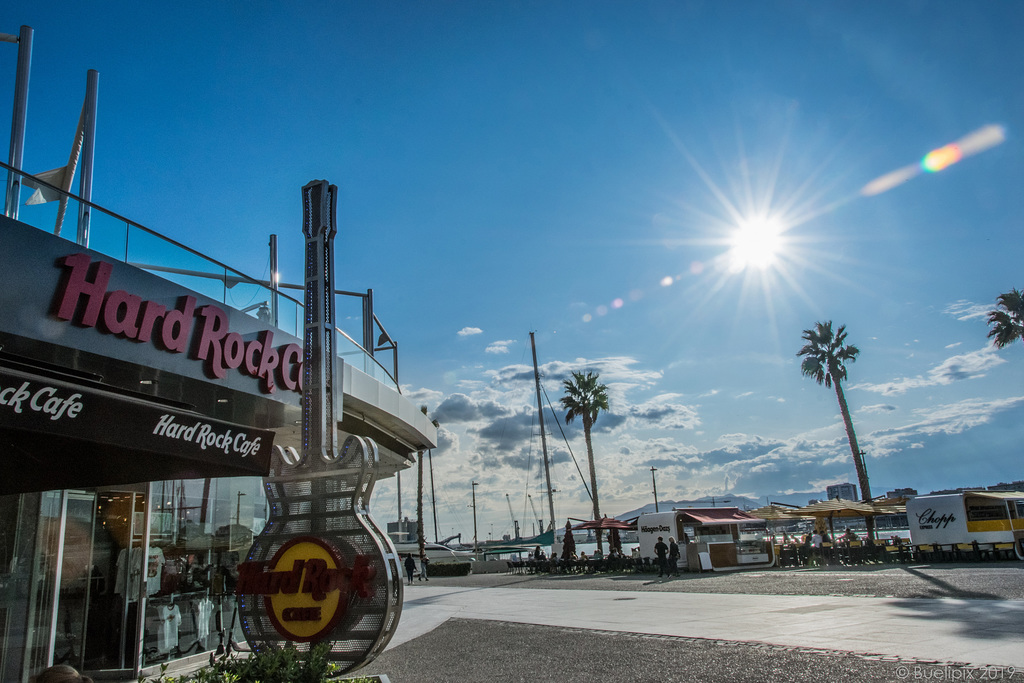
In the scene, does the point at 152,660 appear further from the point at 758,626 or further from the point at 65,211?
the point at 758,626

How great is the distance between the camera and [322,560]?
6109 mm

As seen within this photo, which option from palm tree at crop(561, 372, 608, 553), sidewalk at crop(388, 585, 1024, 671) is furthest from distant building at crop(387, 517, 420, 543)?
sidewalk at crop(388, 585, 1024, 671)

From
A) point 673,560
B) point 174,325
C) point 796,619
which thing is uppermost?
point 174,325

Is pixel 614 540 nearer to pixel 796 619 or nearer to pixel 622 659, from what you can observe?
pixel 796 619

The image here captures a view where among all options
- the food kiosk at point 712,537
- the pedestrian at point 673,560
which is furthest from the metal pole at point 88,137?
the food kiosk at point 712,537

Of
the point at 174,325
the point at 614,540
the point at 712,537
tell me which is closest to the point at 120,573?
the point at 174,325

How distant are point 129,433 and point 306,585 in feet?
7.76

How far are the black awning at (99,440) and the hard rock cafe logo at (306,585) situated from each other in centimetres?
96

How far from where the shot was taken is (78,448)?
15.1ft

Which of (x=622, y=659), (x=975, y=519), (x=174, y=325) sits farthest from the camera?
(x=975, y=519)

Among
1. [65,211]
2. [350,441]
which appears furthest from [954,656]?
[65,211]

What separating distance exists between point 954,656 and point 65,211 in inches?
443

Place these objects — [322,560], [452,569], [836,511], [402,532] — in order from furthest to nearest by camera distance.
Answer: [402,532]
[452,569]
[836,511]
[322,560]

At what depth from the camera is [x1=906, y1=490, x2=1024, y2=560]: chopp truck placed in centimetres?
2459
